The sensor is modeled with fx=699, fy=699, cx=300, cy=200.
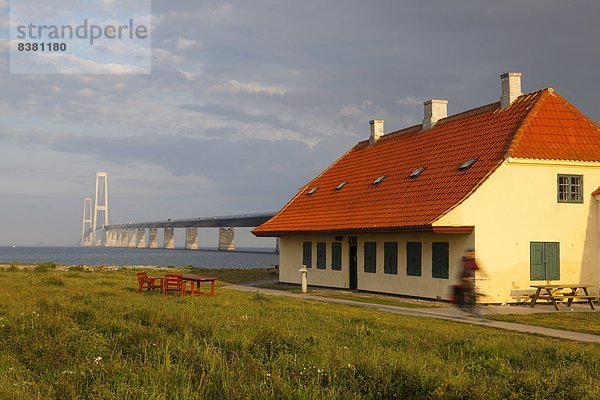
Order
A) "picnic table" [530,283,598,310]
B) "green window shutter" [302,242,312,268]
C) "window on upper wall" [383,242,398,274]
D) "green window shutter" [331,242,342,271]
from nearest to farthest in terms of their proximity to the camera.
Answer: "picnic table" [530,283,598,310] → "window on upper wall" [383,242,398,274] → "green window shutter" [331,242,342,271] → "green window shutter" [302,242,312,268]

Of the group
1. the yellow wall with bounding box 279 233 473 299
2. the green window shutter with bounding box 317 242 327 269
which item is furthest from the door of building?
the green window shutter with bounding box 317 242 327 269

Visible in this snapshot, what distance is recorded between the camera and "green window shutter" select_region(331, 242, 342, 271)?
31.0 metres

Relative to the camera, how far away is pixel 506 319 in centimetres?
1909

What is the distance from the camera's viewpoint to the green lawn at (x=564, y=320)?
684 inches

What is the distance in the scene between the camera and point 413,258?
2598 cm

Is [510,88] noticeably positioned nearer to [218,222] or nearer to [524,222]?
[524,222]

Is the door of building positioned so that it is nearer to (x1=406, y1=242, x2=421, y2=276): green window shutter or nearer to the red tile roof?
the red tile roof

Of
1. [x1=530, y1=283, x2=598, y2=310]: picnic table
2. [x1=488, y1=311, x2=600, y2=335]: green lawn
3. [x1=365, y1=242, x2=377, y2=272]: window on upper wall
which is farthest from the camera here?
[x1=365, y1=242, x2=377, y2=272]: window on upper wall

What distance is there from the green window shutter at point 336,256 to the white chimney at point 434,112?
6.95 metres

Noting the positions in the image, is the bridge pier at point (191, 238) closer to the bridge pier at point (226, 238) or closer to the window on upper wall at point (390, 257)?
the bridge pier at point (226, 238)

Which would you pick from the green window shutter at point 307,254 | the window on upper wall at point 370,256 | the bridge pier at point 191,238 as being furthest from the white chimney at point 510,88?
the bridge pier at point 191,238

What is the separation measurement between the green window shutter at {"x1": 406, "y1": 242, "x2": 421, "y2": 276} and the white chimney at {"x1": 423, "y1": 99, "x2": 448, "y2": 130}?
8137mm

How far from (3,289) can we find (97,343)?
14006 millimetres

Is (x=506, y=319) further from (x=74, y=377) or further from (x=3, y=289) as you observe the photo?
(x=3, y=289)
